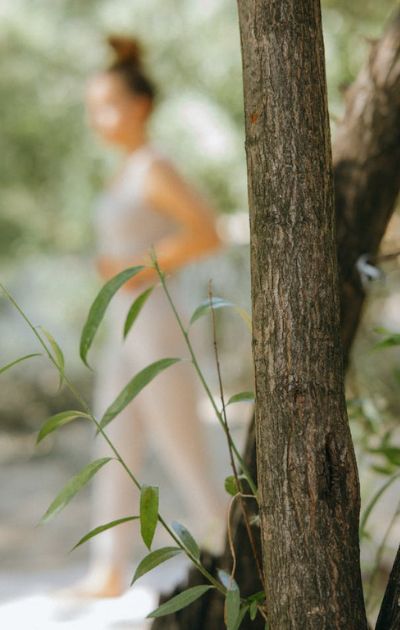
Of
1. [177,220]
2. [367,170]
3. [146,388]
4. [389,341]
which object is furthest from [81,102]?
[389,341]

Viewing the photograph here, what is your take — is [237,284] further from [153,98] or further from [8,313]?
[153,98]

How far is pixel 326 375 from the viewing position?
2.45ft

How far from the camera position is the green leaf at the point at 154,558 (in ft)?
2.69

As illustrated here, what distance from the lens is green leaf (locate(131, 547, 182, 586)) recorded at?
32.2 inches

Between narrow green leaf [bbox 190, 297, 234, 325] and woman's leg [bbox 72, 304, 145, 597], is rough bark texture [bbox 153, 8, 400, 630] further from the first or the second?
woman's leg [bbox 72, 304, 145, 597]

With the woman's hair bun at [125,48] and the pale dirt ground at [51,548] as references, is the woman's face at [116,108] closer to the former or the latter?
the woman's hair bun at [125,48]

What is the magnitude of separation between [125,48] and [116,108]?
0.17 meters

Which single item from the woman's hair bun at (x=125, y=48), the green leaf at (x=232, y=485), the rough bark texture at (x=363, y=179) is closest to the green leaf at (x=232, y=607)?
the green leaf at (x=232, y=485)

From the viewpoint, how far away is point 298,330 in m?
0.74

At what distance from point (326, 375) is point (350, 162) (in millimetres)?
703

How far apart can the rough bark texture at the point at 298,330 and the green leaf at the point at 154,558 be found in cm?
11

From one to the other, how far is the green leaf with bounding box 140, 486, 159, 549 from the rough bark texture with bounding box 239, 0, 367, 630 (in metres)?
0.09

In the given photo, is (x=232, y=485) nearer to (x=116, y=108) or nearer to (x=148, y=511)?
(x=148, y=511)

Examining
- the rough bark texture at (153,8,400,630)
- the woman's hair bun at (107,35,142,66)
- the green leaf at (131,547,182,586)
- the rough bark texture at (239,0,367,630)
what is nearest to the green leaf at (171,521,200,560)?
the green leaf at (131,547,182,586)
